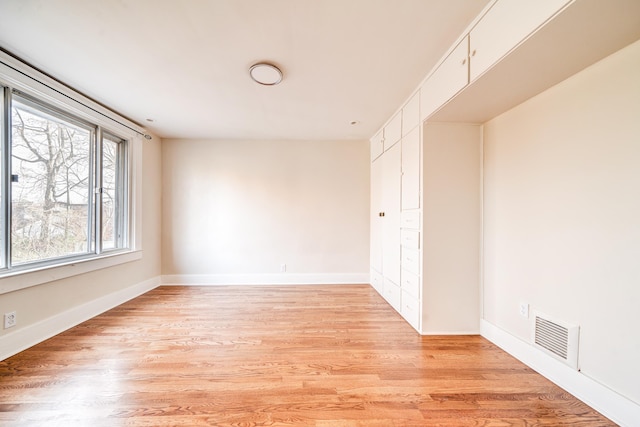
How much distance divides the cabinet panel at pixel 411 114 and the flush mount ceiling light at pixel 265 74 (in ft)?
4.52

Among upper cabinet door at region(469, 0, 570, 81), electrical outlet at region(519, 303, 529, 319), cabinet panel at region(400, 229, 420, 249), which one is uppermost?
upper cabinet door at region(469, 0, 570, 81)

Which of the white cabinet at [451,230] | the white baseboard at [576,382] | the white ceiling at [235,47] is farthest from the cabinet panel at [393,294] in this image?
the white ceiling at [235,47]

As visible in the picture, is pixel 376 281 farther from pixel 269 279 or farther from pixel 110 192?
pixel 110 192

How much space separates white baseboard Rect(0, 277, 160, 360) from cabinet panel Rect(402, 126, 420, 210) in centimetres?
370

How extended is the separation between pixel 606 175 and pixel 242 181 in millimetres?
4091

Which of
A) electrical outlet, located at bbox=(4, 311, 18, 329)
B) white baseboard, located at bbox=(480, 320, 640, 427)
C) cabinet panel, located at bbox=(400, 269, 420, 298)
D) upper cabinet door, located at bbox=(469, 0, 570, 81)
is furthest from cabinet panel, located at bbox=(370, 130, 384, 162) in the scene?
electrical outlet, located at bbox=(4, 311, 18, 329)

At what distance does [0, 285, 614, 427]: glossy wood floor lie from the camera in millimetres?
1417

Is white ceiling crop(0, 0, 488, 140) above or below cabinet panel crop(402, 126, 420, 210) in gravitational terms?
above

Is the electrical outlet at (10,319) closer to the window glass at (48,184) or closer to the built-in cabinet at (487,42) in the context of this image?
the window glass at (48,184)

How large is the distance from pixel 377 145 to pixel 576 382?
10.5 feet

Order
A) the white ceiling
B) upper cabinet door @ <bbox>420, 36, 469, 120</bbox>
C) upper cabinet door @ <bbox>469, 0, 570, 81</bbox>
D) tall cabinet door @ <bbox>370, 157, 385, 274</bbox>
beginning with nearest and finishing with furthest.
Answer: upper cabinet door @ <bbox>469, 0, 570, 81</bbox>, the white ceiling, upper cabinet door @ <bbox>420, 36, 469, 120</bbox>, tall cabinet door @ <bbox>370, 157, 385, 274</bbox>

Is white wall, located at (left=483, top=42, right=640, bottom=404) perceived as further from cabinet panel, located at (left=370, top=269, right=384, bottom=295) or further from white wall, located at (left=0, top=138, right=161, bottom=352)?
white wall, located at (left=0, top=138, right=161, bottom=352)

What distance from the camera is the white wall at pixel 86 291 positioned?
2.07 meters

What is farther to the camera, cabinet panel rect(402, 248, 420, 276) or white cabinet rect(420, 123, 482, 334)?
cabinet panel rect(402, 248, 420, 276)
